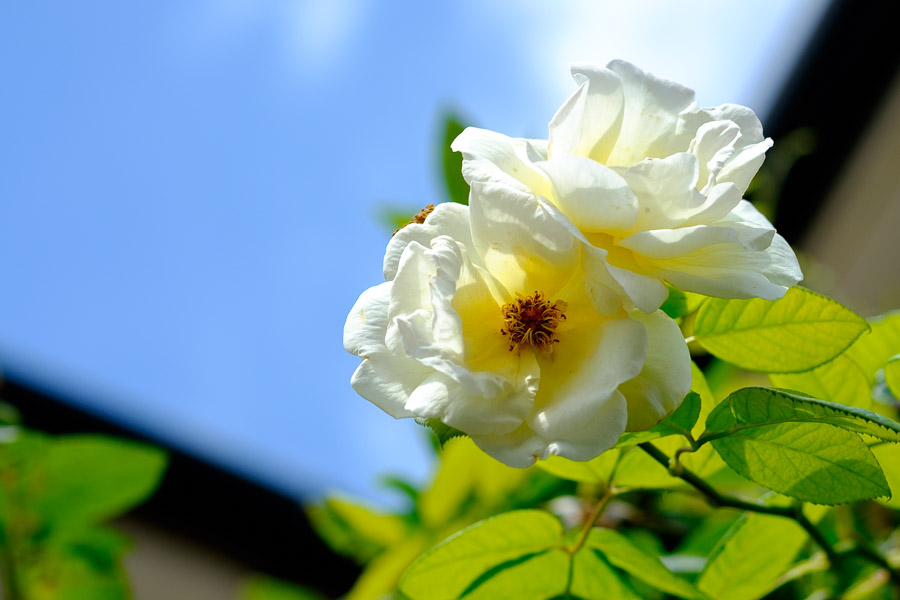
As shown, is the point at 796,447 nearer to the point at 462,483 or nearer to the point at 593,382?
the point at 593,382

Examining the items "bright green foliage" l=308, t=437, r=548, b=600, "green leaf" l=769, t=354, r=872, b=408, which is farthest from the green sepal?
"bright green foliage" l=308, t=437, r=548, b=600

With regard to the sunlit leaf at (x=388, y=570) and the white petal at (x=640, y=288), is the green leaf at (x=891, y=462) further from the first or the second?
the sunlit leaf at (x=388, y=570)

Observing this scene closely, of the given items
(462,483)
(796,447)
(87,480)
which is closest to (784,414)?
(796,447)

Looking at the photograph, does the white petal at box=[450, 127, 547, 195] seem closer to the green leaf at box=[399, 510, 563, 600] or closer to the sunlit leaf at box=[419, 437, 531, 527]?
the green leaf at box=[399, 510, 563, 600]

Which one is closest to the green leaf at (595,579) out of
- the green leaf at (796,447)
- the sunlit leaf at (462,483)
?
the green leaf at (796,447)

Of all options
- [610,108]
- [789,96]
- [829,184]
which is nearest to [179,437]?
[610,108]

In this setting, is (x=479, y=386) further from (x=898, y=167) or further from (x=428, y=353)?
(x=898, y=167)
